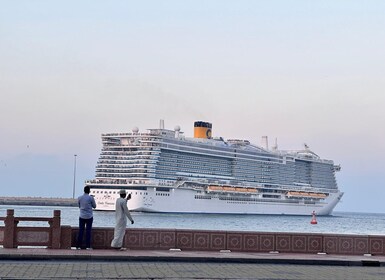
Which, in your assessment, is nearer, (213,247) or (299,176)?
(213,247)

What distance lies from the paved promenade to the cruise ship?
83.9m

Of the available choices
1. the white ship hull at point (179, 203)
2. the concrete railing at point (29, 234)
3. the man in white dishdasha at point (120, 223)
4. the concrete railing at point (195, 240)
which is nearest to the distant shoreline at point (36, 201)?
the white ship hull at point (179, 203)

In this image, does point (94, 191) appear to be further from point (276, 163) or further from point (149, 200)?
point (276, 163)

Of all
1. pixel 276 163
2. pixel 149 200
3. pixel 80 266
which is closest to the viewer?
pixel 80 266

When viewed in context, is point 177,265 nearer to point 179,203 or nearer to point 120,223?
point 120,223

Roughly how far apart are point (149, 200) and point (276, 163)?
30.4 m

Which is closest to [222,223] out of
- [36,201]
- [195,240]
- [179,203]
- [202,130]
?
[179,203]

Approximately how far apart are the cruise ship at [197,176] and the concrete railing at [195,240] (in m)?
81.4

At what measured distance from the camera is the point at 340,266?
2005 cm

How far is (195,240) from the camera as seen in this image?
22.6 m

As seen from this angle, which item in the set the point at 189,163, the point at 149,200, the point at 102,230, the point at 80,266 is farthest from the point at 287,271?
the point at 189,163

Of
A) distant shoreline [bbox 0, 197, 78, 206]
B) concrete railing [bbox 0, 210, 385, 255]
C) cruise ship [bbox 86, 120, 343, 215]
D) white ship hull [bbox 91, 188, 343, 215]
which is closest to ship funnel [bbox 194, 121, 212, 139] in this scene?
cruise ship [bbox 86, 120, 343, 215]

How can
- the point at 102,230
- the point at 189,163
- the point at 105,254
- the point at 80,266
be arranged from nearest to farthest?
the point at 80,266
the point at 105,254
the point at 102,230
the point at 189,163

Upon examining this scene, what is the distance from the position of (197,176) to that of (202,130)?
1352 cm
